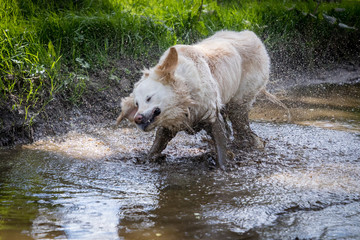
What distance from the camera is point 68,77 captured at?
19.0ft

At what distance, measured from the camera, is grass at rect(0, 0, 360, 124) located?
5367 millimetres

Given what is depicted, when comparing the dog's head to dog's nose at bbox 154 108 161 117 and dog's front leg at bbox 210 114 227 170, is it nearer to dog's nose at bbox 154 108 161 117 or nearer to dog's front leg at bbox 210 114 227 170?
dog's nose at bbox 154 108 161 117

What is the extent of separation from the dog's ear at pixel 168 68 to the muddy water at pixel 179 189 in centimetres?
88

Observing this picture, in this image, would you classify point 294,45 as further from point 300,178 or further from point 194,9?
point 300,178

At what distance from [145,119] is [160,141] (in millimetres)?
762

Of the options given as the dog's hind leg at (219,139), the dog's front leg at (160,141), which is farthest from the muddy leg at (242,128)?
the dog's front leg at (160,141)

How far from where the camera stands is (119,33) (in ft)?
21.9

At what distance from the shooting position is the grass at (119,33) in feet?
17.6

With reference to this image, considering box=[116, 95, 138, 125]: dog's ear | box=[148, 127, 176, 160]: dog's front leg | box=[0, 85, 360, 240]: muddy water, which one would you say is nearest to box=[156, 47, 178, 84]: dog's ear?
box=[116, 95, 138, 125]: dog's ear

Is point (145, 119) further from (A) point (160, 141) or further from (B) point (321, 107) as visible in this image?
(B) point (321, 107)

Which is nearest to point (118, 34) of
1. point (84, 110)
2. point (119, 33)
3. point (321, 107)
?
point (119, 33)

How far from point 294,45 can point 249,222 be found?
619cm

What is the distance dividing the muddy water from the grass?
791 millimetres

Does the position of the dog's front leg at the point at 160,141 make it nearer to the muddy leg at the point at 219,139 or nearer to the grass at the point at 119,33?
the muddy leg at the point at 219,139
